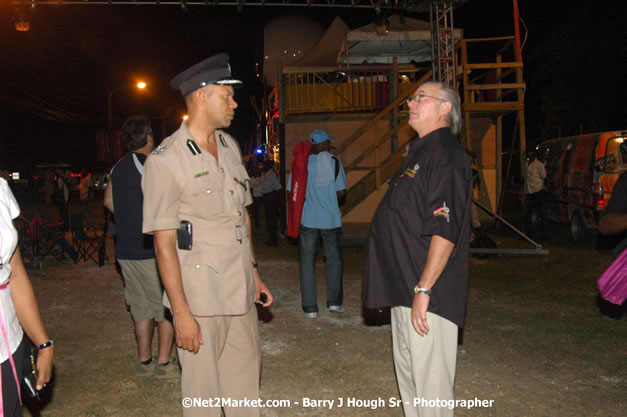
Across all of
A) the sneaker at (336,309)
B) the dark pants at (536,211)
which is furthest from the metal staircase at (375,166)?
the sneaker at (336,309)

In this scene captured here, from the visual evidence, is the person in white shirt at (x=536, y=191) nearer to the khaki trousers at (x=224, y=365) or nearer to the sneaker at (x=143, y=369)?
the sneaker at (x=143, y=369)

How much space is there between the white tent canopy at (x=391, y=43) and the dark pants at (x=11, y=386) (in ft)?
40.4

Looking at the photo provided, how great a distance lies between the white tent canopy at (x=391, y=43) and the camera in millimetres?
14039

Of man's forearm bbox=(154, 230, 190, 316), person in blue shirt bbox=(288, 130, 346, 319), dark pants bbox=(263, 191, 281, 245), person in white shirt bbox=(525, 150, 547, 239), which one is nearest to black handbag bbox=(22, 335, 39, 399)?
man's forearm bbox=(154, 230, 190, 316)

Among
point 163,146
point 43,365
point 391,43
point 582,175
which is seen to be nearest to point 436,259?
point 163,146

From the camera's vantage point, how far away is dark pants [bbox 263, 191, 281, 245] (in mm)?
12008

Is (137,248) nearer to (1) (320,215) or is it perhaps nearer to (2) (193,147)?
(2) (193,147)

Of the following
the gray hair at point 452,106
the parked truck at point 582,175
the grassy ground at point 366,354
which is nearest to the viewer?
the gray hair at point 452,106

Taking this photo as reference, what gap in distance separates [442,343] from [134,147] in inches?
119

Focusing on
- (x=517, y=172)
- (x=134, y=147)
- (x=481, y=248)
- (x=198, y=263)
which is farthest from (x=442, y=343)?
(x=517, y=172)

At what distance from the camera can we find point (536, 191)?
11766 mm

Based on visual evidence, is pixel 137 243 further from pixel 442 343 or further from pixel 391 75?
pixel 391 75

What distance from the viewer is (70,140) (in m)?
58.3

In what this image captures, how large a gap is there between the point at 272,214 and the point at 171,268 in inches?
380
